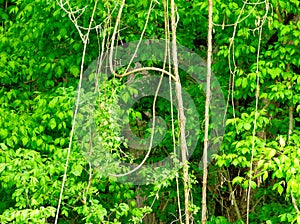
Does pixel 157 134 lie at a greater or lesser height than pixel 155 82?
lesser

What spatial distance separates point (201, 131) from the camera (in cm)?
509

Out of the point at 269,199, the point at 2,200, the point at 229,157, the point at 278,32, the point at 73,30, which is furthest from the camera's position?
the point at 269,199

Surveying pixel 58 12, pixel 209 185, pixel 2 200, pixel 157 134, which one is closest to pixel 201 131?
pixel 157 134

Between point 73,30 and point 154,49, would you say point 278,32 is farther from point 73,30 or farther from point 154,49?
point 73,30

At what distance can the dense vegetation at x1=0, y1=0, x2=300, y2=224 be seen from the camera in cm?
443

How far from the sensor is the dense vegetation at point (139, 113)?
14.5 feet

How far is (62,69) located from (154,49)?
938mm

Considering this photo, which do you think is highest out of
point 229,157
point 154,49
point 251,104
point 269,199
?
point 154,49

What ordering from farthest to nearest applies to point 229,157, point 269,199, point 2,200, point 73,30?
point 269,199, point 2,200, point 73,30, point 229,157

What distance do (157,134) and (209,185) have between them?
3.57 ft

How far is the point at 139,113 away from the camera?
4.96 metres

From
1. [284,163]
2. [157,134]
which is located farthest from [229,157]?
[157,134]

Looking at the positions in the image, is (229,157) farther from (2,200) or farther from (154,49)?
(2,200)

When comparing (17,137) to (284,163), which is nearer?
(284,163)
